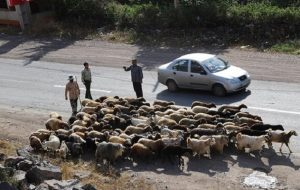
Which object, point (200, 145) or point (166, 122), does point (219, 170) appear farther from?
point (166, 122)

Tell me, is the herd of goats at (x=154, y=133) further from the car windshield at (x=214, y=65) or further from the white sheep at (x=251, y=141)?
the car windshield at (x=214, y=65)

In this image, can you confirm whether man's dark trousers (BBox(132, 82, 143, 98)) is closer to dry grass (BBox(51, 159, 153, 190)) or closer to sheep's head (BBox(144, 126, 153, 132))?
sheep's head (BBox(144, 126, 153, 132))

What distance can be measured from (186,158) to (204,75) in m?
6.72

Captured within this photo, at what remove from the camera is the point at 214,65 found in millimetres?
26672

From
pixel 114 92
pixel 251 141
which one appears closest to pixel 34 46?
pixel 114 92

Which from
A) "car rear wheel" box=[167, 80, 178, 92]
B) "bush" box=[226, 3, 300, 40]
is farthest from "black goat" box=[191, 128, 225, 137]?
"bush" box=[226, 3, 300, 40]

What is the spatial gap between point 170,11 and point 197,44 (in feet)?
12.5

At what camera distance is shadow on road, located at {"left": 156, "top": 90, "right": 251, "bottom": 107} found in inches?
998

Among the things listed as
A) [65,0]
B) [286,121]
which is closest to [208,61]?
[286,121]

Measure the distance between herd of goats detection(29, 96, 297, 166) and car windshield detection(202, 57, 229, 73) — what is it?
3569 mm

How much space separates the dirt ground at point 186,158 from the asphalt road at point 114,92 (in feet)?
2.97

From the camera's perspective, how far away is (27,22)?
41.1m

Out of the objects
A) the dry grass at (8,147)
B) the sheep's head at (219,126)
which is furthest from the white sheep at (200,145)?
the dry grass at (8,147)

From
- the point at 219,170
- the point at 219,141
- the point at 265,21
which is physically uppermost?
the point at 265,21
